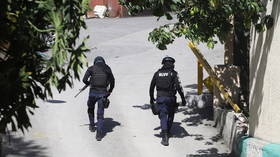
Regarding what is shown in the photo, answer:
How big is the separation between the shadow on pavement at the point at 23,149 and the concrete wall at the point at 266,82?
4.10m

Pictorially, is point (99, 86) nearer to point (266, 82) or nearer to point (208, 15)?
point (208, 15)

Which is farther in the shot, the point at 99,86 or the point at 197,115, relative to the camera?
the point at 197,115

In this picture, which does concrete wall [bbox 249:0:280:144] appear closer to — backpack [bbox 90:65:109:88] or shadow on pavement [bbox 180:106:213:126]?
backpack [bbox 90:65:109:88]

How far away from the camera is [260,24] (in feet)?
29.5

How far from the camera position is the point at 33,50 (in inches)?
202

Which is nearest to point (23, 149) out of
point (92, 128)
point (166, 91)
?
point (92, 128)

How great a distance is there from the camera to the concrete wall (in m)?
9.13

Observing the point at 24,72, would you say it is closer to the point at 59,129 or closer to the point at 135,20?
the point at 59,129

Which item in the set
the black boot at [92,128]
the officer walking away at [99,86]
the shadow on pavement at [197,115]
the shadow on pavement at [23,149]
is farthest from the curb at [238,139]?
the shadow on pavement at [23,149]

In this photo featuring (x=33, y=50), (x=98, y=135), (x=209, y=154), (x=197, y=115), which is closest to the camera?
(x=33, y=50)

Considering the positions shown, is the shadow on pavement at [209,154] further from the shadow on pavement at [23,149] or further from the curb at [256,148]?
the shadow on pavement at [23,149]

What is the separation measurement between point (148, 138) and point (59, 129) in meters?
2.08

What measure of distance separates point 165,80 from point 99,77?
1400 mm

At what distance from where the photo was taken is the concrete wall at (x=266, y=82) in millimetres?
9133
